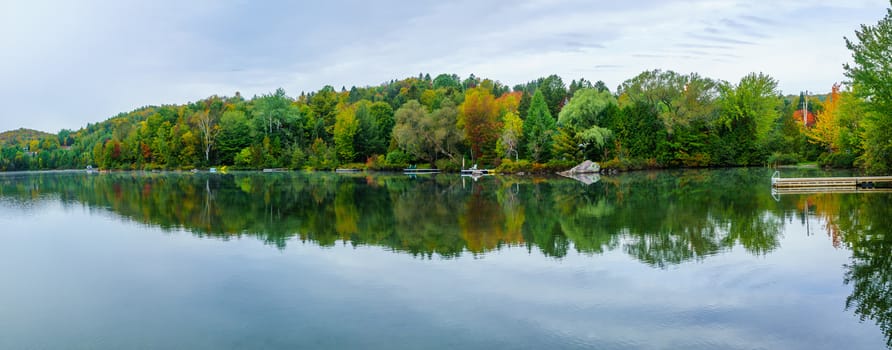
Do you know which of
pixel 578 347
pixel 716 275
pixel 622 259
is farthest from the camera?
pixel 622 259

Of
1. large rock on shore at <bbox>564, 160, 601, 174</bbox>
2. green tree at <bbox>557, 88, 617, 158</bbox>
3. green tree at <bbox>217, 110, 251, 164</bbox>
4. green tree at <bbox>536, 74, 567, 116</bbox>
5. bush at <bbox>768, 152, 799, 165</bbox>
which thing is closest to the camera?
large rock on shore at <bbox>564, 160, 601, 174</bbox>

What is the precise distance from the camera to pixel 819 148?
5391 centimetres

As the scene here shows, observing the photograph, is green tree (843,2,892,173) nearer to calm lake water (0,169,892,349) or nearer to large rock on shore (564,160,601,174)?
calm lake water (0,169,892,349)

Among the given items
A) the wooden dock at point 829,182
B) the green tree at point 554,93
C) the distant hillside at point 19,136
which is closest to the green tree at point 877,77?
the wooden dock at point 829,182

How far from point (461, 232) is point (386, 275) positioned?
5252 millimetres

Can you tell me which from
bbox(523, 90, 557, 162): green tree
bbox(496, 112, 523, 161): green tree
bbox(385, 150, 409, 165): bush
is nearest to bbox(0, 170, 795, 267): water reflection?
bbox(523, 90, 557, 162): green tree

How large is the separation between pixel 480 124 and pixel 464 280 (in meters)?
47.0

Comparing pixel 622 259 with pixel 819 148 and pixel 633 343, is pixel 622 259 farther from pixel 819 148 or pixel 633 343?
pixel 819 148

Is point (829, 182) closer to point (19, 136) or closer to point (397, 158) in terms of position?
point (397, 158)

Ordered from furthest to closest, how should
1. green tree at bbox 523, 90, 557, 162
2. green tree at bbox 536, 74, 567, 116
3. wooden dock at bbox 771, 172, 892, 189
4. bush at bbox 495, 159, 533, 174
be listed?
1. green tree at bbox 536, 74, 567, 116
2. green tree at bbox 523, 90, 557, 162
3. bush at bbox 495, 159, 533, 174
4. wooden dock at bbox 771, 172, 892, 189

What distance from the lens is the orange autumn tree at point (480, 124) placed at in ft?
185

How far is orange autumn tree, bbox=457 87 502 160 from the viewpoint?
56.4 metres

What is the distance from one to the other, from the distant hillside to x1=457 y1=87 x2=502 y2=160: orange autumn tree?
14766cm

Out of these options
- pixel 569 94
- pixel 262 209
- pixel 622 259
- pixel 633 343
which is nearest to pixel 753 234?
pixel 622 259
